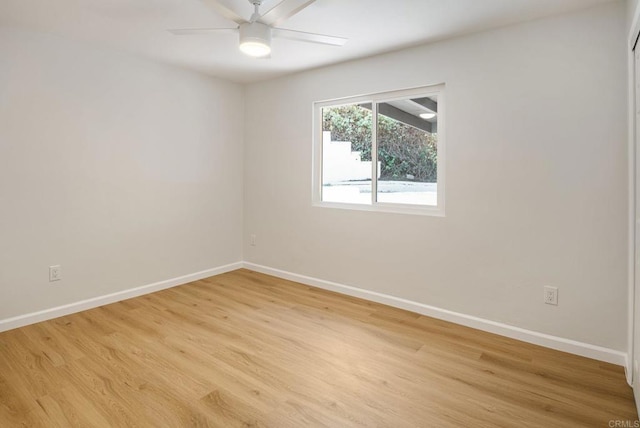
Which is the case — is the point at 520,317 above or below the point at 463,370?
above

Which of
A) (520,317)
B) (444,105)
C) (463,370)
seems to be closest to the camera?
(463,370)

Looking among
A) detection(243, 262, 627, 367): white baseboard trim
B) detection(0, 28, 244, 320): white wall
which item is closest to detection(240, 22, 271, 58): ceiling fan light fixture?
detection(0, 28, 244, 320): white wall

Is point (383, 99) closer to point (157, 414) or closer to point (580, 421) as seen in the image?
point (580, 421)

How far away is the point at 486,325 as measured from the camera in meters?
2.80

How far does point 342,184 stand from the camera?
3.82 m

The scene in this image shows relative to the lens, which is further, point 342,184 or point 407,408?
point 342,184

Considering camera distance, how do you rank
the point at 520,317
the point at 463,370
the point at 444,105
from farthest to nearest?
the point at 444,105
the point at 520,317
the point at 463,370

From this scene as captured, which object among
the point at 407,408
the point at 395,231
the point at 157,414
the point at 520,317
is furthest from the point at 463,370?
the point at 157,414

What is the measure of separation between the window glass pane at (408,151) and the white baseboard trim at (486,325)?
3.04 feet

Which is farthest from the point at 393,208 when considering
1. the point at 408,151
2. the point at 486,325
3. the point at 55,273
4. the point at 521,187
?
the point at 55,273

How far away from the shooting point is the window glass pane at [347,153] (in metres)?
3.61

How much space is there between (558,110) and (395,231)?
1.54 m

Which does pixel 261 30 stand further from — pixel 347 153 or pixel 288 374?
pixel 288 374

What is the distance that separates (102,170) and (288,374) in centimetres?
251
